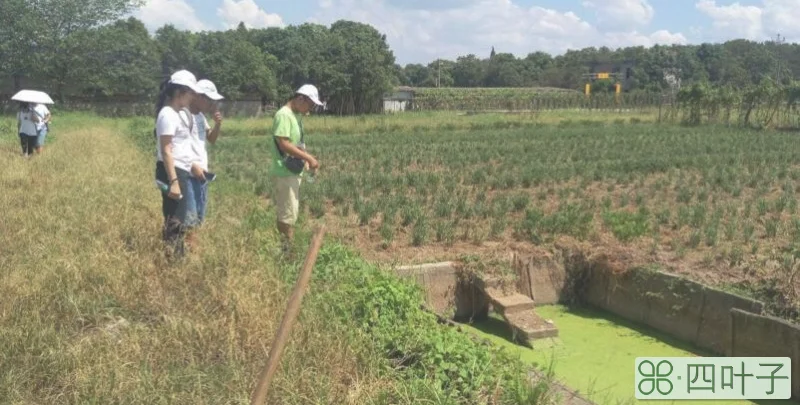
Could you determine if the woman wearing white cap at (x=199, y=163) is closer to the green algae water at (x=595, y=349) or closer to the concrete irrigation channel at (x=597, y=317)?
the concrete irrigation channel at (x=597, y=317)

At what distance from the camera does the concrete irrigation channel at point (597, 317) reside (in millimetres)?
4730

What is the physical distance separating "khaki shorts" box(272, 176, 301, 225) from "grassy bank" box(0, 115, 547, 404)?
0.91ft

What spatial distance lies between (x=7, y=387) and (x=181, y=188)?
231 cm

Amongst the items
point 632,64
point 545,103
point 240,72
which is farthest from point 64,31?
point 632,64

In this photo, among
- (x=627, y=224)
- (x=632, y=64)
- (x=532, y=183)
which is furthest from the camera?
Result: (x=632, y=64)

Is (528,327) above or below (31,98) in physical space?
below

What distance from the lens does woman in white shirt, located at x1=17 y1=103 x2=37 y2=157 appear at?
36.5 ft

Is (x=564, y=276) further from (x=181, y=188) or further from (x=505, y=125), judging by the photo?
(x=505, y=125)

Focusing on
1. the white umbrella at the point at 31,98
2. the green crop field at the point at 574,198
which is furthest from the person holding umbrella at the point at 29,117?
the green crop field at the point at 574,198

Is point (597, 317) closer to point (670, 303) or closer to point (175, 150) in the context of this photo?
point (670, 303)

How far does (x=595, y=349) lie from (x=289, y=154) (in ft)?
10.3

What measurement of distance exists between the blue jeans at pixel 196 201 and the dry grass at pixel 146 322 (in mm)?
226

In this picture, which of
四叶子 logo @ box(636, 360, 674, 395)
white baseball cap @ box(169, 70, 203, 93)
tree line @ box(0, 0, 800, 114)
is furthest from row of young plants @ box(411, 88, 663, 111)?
四叶子 logo @ box(636, 360, 674, 395)

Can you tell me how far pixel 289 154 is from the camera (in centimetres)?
561
